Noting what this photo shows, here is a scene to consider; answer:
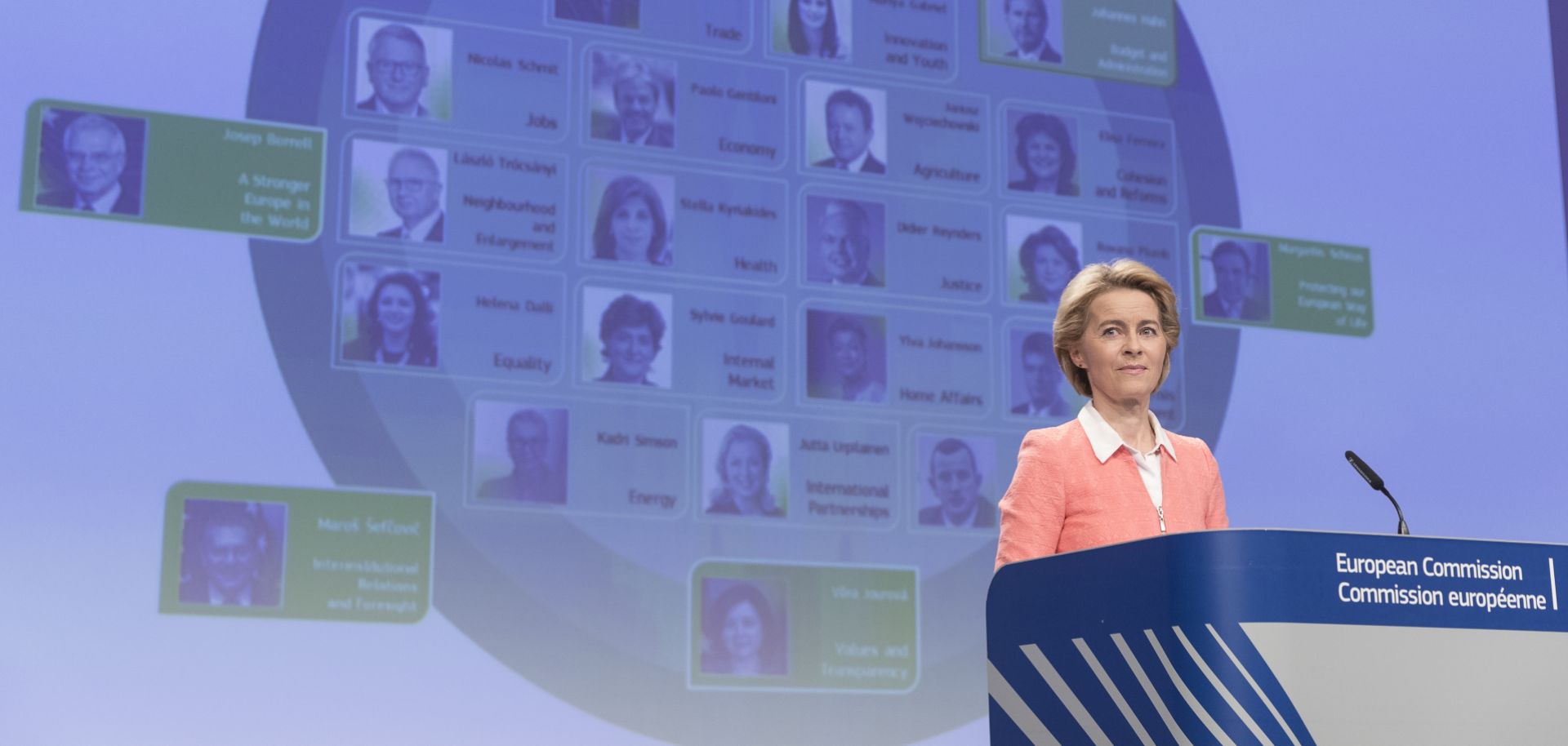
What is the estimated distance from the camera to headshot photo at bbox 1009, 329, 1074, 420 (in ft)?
12.3

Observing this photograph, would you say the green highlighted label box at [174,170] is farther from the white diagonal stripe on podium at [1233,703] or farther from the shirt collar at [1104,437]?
the white diagonal stripe on podium at [1233,703]

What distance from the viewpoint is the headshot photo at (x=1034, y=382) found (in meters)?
3.74

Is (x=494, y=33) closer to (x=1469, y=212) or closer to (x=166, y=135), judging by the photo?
(x=166, y=135)

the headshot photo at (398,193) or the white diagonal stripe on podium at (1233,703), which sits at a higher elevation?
the headshot photo at (398,193)

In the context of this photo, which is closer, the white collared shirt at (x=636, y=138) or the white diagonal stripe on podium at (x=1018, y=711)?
the white diagonal stripe on podium at (x=1018, y=711)

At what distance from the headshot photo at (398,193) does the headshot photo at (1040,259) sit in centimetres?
126

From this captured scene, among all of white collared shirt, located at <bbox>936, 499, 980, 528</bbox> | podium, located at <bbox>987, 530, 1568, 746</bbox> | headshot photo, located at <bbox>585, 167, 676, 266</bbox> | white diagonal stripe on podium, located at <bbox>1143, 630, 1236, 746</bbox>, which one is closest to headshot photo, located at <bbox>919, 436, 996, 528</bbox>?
white collared shirt, located at <bbox>936, 499, 980, 528</bbox>

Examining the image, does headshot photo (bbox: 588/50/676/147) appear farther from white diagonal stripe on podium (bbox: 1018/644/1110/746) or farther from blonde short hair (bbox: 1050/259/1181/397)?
white diagonal stripe on podium (bbox: 1018/644/1110/746)

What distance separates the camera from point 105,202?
121 inches

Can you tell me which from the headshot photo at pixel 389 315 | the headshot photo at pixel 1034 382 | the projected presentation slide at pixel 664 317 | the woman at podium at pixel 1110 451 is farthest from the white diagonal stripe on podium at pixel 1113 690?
the headshot photo at pixel 1034 382

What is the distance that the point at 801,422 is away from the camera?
3535 millimetres

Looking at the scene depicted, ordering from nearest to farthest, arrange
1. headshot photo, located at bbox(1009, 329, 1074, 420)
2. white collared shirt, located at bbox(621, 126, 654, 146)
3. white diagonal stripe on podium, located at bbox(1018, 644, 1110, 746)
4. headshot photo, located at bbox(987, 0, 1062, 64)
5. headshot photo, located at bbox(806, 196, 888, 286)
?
1. white diagonal stripe on podium, located at bbox(1018, 644, 1110, 746)
2. white collared shirt, located at bbox(621, 126, 654, 146)
3. headshot photo, located at bbox(806, 196, 888, 286)
4. headshot photo, located at bbox(1009, 329, 1074, 420)
5. headshot photo, located at bbox(987, 0, 1062, 64)

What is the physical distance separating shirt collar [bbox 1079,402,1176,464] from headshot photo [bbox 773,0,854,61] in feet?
6.58

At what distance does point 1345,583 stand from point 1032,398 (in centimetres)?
236
